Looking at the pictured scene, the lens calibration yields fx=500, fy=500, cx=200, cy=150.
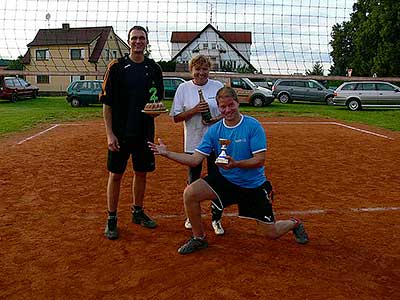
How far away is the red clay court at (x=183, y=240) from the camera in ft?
11.6

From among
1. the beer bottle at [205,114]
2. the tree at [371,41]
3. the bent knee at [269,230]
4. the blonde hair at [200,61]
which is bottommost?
the bent knee at [269,230]

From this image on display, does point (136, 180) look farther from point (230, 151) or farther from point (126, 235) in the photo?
point (230, 151)

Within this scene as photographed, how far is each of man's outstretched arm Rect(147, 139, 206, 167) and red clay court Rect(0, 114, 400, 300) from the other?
771 millimetres

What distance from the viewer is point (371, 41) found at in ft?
152

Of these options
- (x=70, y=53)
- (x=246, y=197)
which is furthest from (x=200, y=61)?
(x=70, y=53)

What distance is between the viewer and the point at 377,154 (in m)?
9.55

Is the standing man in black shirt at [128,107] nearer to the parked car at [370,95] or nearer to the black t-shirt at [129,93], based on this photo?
the black t-shirt at [129,93]

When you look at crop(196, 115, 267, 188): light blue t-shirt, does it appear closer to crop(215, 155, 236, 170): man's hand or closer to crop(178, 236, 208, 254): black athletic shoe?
crop(215, 155, 236, 170): man's hand

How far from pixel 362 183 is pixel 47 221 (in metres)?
4.30

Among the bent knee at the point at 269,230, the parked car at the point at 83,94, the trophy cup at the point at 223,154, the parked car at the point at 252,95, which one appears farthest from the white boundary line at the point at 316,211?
the parked car at the point at 83,94

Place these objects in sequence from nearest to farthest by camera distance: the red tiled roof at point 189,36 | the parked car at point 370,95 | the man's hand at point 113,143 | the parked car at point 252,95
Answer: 1. the man's hand at point 113,143
2. the red tiled roof at point 189,36
3. the parked car at point 370,95
4. the parked car at point 252,95

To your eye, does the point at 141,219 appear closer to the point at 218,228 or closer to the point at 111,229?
the point at 111,229

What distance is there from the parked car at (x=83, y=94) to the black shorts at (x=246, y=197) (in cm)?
2088

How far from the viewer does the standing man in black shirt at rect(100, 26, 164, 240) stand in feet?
14.8
